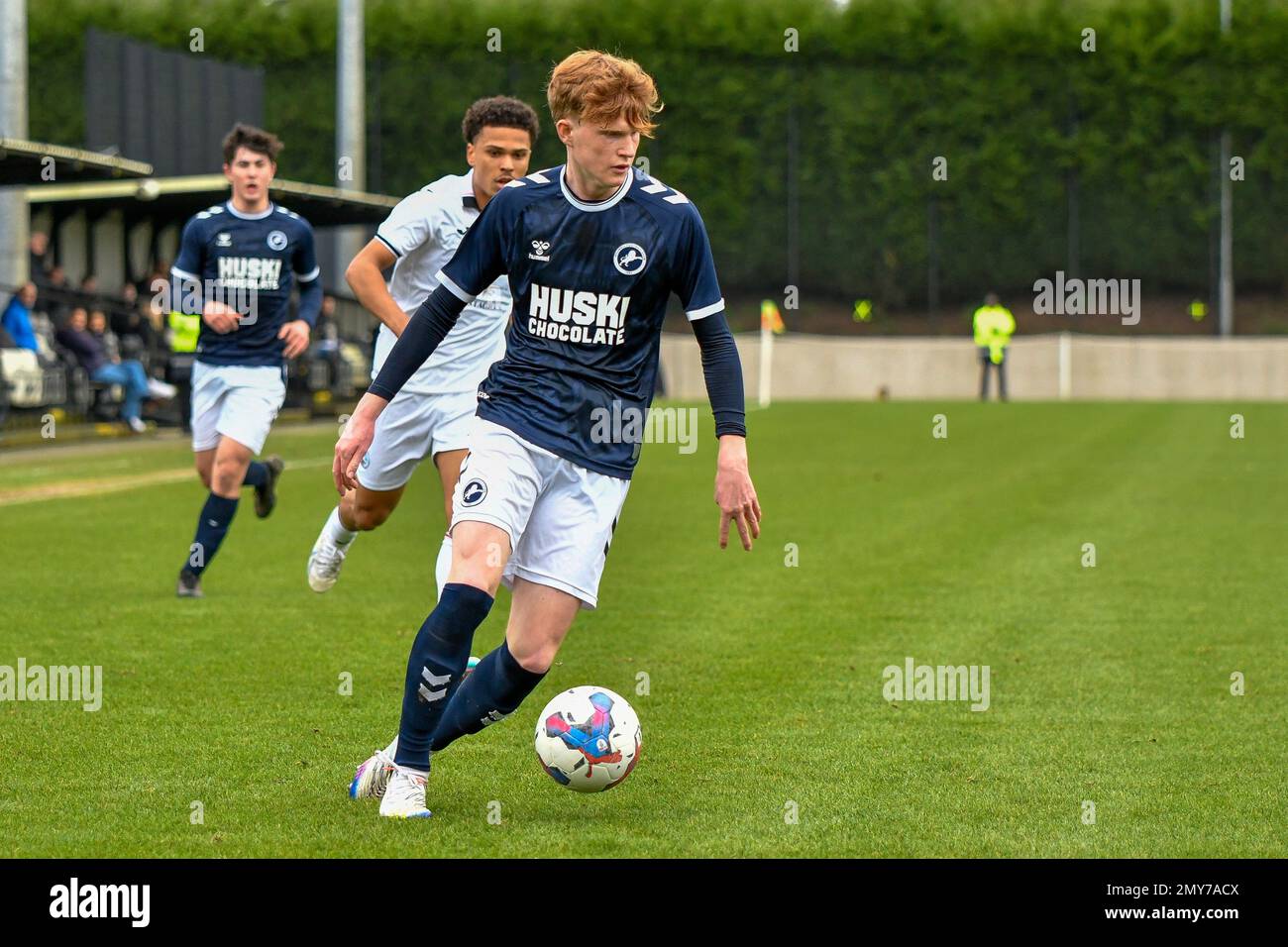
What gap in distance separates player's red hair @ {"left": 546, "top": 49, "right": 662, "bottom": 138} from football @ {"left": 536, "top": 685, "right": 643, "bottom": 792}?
5.39ft

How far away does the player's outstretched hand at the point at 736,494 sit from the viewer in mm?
5266

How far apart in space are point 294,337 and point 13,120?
13.2m

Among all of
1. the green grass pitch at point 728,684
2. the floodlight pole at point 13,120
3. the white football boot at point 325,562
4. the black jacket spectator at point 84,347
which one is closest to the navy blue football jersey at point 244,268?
the green grass pitch at point 728,684

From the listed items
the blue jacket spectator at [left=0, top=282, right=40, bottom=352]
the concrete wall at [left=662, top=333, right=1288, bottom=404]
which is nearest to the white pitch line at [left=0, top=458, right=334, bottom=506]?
the blue jacket spectator at [left=0, top=282, right=40, bottom=352]

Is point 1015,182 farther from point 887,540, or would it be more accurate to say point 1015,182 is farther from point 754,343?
point 887,540

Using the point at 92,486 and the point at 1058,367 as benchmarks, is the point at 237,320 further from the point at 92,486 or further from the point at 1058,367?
the point at 1058,367

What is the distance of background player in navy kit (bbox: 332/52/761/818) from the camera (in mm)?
5312

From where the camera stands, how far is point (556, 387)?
5504 millimetres

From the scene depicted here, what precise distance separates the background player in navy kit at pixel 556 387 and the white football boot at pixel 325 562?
3.41 metres

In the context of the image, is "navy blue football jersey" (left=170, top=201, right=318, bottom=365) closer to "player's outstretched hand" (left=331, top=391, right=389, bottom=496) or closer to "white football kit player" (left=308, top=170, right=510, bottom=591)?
"white football kit player" (left=308, top=170, right=510, bottom=591)

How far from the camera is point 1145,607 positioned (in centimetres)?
995

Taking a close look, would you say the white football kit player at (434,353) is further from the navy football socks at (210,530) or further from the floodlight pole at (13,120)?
the floodlight pole at (13,120)
